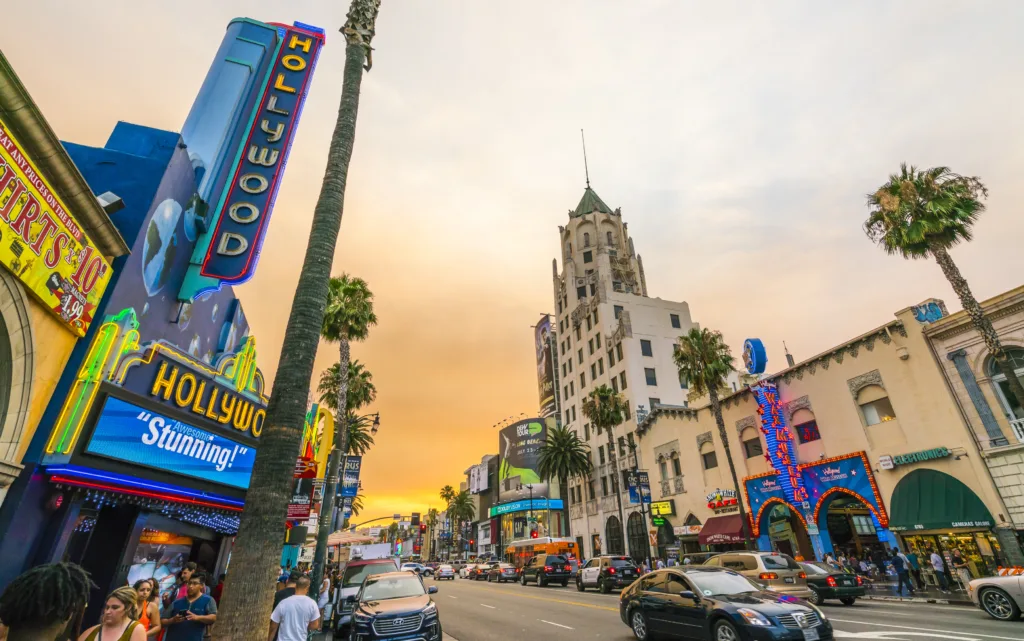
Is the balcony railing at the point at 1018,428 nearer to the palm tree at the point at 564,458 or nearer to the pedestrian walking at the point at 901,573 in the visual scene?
the pedestrian walking at the point at 901,573

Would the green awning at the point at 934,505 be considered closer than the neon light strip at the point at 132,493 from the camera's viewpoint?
No

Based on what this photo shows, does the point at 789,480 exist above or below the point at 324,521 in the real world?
above

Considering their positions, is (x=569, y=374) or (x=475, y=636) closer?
(x=475, y=636)

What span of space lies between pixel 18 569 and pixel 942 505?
98.6 feet

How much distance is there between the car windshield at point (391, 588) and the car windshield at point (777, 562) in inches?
408

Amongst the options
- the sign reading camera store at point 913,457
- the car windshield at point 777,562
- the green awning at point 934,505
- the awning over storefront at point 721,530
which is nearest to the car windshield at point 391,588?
the car windshield at point 777,562

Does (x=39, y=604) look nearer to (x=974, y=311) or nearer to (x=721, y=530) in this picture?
(x=974, y=311)

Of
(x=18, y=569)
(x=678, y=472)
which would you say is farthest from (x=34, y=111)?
(x=678, y=472)

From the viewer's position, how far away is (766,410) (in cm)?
2870

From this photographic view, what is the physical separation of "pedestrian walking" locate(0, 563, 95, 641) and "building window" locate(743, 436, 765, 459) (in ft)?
110

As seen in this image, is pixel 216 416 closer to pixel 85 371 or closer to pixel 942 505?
pixel 85 371

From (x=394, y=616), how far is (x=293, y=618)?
3.60 meters

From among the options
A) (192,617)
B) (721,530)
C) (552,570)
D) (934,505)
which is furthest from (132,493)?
(721,530)

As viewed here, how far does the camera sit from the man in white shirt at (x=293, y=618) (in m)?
6.84
